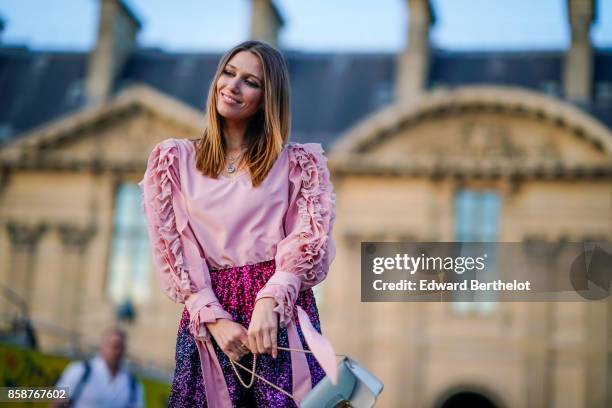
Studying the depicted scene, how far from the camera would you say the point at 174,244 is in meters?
2.71

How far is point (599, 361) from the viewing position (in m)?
24.2

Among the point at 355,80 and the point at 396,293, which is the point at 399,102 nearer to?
the point at 355,80

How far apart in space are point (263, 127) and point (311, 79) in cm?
2515

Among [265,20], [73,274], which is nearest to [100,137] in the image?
[73,274]

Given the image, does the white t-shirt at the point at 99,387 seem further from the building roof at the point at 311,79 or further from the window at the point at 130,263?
the window at the point at 130,263

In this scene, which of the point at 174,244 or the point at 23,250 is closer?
the point at 174,244

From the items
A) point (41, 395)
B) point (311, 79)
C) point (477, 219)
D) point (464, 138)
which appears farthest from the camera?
point (311, 79)

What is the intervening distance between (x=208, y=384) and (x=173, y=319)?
2390 cm

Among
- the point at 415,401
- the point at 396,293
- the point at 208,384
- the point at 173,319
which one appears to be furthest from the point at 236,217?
the point at 173,319

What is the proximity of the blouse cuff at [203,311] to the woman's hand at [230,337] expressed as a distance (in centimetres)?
2

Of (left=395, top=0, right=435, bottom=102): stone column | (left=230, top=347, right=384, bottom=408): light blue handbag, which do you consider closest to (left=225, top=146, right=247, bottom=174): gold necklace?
(left=230, top=347, right=384, bottom=408): light blue handbag

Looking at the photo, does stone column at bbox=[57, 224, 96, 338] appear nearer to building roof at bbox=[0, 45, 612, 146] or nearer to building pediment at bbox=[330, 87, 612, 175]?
building roof at bbox=[0, 45, 612, 146]

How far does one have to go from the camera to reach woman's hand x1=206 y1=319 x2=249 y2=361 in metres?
2.63

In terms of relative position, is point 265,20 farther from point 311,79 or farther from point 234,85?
point 234,85
